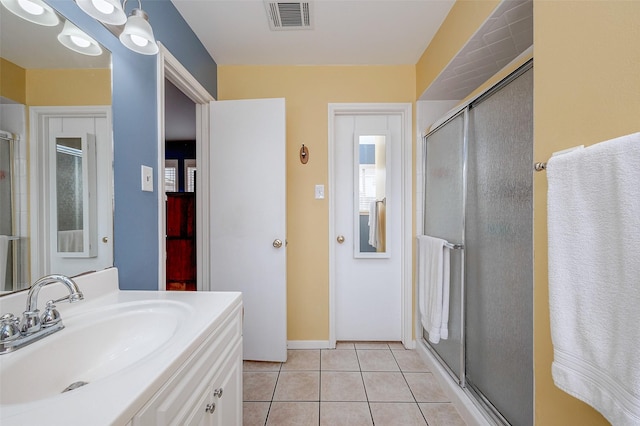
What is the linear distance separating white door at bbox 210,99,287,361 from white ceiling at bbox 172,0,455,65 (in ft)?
Result: 1.33

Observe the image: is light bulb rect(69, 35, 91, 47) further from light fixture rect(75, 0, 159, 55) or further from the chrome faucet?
the chrome faucet

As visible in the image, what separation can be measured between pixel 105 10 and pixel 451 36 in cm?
172

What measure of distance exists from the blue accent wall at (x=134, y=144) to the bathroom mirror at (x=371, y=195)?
58.9 inches

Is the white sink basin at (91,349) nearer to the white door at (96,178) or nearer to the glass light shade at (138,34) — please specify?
the white door at (96,178)

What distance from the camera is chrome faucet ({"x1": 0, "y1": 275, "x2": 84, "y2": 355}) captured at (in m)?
0.63

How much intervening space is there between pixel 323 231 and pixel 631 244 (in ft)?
5.78

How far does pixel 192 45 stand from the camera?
1.74 m

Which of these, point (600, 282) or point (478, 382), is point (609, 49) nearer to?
point (600, 282)

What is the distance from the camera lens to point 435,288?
1729mm

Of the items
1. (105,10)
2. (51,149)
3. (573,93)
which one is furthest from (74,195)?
(573,93)

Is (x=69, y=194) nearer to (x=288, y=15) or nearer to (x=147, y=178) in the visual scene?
(x=147, y=178)

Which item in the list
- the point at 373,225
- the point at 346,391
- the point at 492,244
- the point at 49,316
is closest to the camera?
the point at 49,316

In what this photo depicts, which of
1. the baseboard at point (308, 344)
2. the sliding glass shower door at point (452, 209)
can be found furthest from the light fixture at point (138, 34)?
the baseboard at point (308, 344)

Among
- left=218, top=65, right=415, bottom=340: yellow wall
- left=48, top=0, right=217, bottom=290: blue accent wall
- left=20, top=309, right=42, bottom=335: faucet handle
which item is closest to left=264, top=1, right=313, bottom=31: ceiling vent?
A: left=218, top=65, right=415, bottom=340: yellow wall
